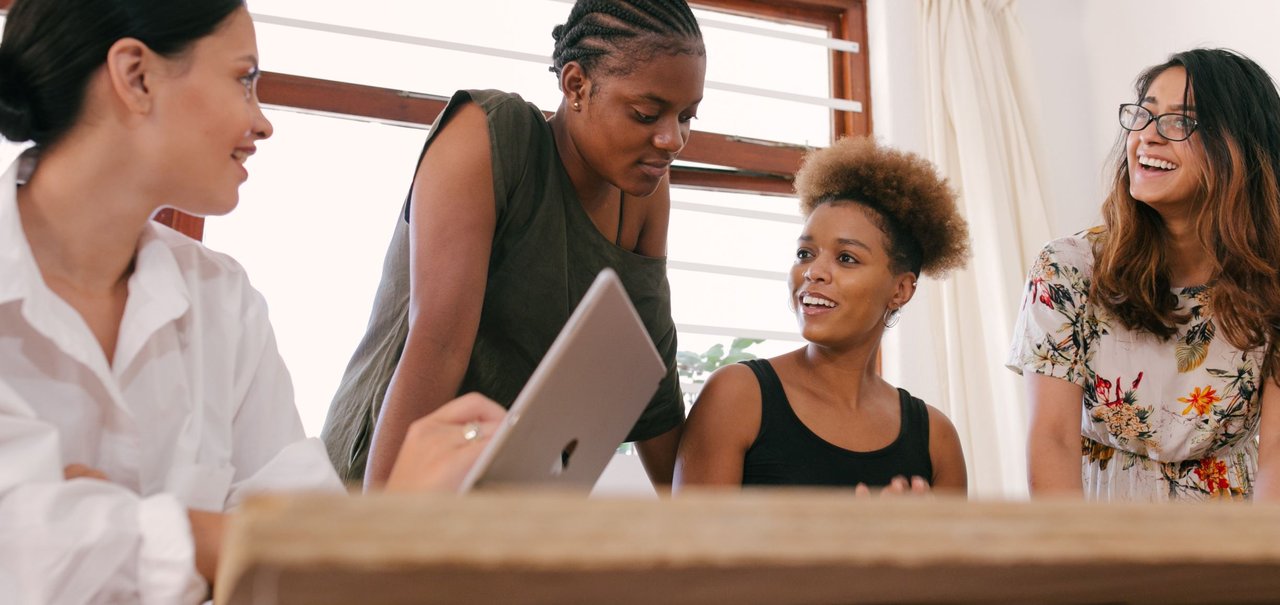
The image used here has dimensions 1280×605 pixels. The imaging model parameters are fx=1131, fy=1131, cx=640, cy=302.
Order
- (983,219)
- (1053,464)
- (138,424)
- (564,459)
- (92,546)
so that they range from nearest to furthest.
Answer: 1. (92,546)
2. (564,459)
3. (138,424)
4. (1053,464)
5. (983,219)

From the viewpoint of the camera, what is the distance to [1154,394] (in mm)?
1640

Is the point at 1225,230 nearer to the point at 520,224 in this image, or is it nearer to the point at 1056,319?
the point at 1056,319

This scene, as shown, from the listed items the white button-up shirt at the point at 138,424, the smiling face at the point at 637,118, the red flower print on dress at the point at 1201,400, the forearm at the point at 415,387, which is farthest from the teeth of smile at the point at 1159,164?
the white button-up shirt at the point at 138,424

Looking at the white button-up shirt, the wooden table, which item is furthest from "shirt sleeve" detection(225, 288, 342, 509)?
the wooden table

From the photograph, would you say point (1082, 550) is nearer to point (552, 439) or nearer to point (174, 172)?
point (552, 439)

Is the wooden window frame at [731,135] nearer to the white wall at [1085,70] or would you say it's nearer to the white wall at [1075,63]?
the white wall at [1075,63]

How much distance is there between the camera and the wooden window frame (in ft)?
8.88

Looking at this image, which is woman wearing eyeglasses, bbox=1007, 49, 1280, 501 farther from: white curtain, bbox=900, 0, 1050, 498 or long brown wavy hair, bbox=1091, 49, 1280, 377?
white curtain, bbox=900, 0, 1050, 498

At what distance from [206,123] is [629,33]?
24.2 inches

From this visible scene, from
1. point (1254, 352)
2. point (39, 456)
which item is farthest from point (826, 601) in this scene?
point (1254, 352)

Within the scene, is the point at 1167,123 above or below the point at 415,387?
above

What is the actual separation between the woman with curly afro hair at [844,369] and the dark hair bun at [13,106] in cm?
95

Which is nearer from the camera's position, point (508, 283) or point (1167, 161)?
point (508, 283)

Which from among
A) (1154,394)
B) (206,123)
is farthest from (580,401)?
(1154,394)
